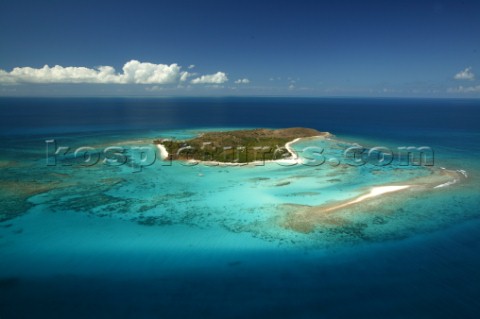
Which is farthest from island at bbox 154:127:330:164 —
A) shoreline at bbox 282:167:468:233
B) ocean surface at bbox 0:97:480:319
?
shoreline at bbox 282:167:468:233

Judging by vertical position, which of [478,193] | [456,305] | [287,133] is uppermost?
[287,133]

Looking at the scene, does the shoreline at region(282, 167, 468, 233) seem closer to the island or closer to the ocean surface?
the ocean surface

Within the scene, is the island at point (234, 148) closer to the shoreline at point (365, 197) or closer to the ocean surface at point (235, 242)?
the ocean surface at point (235, 242)

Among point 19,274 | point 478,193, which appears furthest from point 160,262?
point 478,193

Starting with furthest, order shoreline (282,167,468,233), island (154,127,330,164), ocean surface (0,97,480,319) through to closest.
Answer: island (154,127,330,164) → shoreline (282,167,468,233) → ocean surface (0,97,480,319)

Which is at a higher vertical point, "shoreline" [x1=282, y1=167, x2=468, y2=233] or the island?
the island

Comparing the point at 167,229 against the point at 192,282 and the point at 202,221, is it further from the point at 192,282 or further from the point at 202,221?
the point at 192,282
